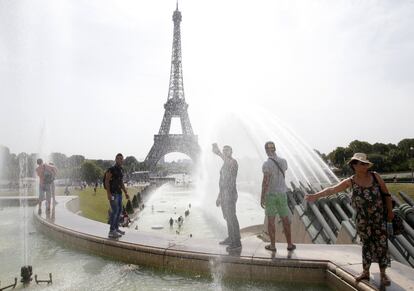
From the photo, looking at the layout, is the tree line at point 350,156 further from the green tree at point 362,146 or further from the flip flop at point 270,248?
the flip flop at point 270,248

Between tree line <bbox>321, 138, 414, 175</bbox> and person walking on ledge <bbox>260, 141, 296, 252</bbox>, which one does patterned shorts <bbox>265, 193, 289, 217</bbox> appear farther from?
tree line <bbox>321, 138, 414, 175</bbox>

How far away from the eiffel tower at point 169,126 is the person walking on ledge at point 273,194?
7580 cm

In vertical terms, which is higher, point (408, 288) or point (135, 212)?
point (408, 288)

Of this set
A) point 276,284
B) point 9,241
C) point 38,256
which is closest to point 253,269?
point 276,284

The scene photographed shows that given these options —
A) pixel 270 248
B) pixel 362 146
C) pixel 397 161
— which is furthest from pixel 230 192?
pixel 362 146

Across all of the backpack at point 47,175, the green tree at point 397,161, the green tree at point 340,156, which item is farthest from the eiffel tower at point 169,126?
the backpack at point 47,175

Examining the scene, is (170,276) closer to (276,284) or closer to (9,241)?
(276,284)

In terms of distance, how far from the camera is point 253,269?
5.41 metres

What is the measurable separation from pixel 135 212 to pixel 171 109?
54.2 meters

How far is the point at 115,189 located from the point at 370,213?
15.8 ft

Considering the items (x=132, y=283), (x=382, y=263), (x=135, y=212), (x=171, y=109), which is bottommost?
(x=135, y=212)

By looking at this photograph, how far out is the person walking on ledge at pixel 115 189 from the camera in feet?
24.5

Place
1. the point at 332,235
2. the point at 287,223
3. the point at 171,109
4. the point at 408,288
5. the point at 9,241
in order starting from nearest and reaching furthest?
the point at 408,288 → the point at 287,223 → the point at 332,235 → the point at 9,241 → the point at 171,109

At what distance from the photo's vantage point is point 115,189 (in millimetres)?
7551
